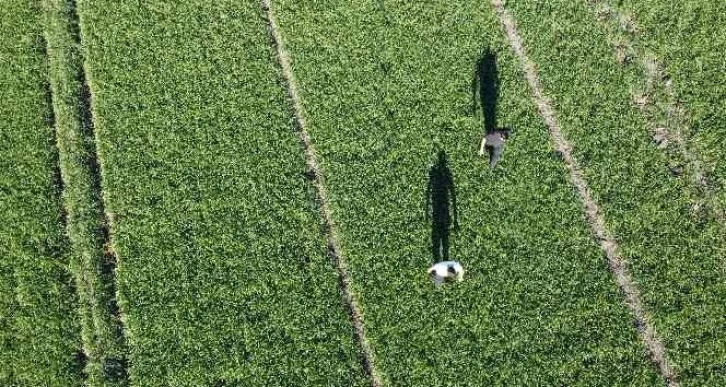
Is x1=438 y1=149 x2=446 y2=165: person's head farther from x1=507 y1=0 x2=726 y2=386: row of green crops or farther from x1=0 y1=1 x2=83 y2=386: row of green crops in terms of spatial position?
x1=0 y1=1 x2=83 y2=386: row of green crops

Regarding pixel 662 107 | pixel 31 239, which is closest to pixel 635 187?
pixel 662 107

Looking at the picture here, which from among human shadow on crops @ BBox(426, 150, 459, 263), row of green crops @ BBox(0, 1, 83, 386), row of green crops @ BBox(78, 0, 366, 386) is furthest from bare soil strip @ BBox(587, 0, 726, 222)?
row of green crops @ BBox(0, 1, 83, 386)

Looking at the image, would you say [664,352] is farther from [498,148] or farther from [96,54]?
[96,54]

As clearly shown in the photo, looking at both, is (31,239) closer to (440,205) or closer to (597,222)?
(440,205)

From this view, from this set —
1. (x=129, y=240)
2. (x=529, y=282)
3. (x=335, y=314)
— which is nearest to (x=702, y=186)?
(x=529, y=282)

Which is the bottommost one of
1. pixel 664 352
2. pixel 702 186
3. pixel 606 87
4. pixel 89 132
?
pixel 664 352

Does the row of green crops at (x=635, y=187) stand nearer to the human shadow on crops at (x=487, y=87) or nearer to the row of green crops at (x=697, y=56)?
the row of green crops at (x=697, y=56)
